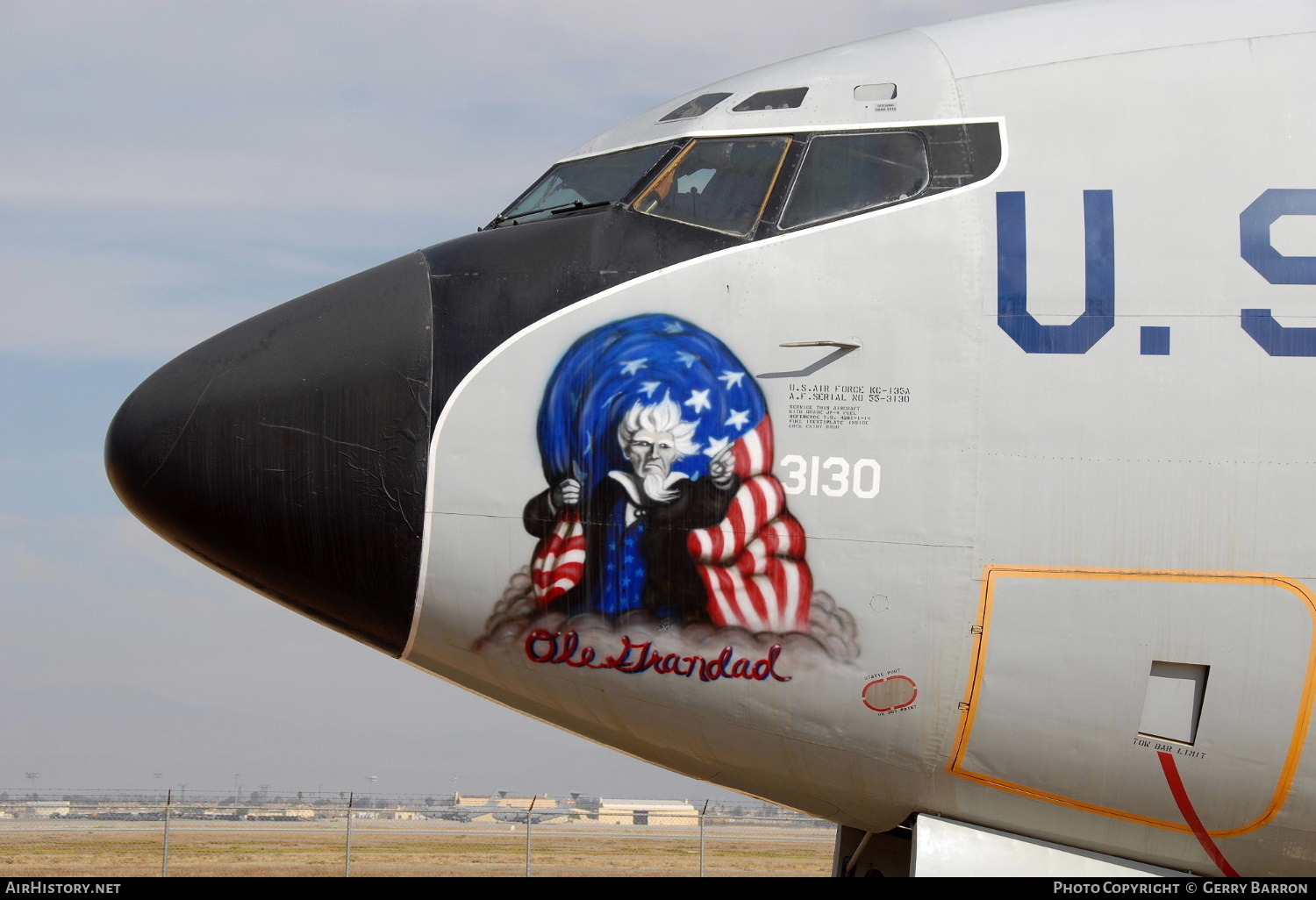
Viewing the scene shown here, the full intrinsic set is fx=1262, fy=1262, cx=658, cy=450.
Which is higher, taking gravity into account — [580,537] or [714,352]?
[714,352]

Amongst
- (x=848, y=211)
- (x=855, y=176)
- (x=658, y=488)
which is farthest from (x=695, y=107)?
(x=658, y=488)

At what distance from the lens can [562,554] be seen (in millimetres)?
6762

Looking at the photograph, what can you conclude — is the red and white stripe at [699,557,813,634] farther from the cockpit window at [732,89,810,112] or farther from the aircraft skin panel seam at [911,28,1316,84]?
the aircraft skin panel seam at [911,28,1316,84]

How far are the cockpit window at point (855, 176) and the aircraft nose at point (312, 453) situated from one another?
219 cm

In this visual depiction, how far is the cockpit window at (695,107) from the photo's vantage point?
25.5 ft

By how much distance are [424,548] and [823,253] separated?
2688 millimetres

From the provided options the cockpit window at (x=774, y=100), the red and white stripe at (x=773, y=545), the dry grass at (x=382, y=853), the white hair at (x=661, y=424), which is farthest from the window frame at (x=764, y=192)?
the dry grass at (x=382, y=853)

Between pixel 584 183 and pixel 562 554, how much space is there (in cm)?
253

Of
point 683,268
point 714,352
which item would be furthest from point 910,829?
point 683,268

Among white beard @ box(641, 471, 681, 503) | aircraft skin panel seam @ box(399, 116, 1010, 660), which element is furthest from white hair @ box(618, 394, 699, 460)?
aircraft skin panel seam @ box(399, 116, 1010, 660)

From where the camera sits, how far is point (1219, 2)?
7.17 meters

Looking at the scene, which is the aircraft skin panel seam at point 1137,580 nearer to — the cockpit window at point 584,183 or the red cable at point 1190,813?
the red cable at point 1190,813

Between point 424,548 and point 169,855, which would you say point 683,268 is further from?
point 169,855

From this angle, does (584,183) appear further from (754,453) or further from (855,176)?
(754,453)
